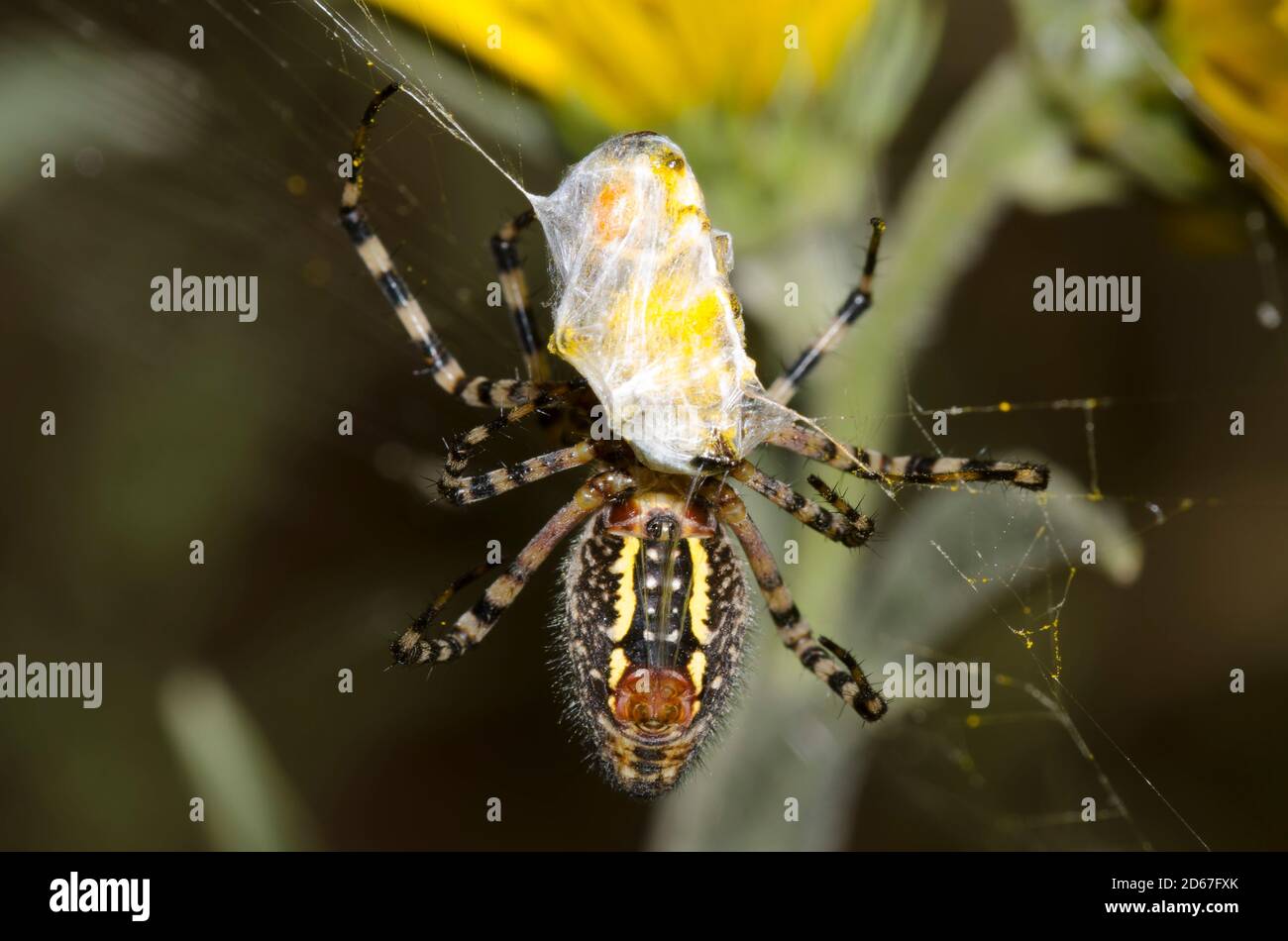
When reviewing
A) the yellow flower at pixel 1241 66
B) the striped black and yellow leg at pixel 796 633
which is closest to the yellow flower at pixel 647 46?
the yellow flower at pixel 1241 66

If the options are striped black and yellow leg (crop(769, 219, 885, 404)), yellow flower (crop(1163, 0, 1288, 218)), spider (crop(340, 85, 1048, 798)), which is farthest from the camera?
striped black and yellow leg (crop(769, 219, 885, 404))

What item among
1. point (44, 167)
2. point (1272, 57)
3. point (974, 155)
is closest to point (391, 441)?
point (44, 167)

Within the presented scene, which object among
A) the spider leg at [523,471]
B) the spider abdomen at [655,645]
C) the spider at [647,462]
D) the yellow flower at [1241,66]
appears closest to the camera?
the spider at [647,462]

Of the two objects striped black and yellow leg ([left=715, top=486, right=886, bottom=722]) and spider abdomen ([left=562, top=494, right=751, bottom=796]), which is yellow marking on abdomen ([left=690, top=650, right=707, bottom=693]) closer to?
spider abdomen ([left=562, top=494, right=751, bottom=796])

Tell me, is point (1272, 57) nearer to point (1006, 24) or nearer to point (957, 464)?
point (1006, 24)

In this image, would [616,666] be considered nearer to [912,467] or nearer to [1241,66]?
[912,467]

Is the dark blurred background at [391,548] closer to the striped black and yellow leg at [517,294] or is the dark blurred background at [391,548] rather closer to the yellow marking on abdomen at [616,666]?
the striped black and yellow leg at [517,294]

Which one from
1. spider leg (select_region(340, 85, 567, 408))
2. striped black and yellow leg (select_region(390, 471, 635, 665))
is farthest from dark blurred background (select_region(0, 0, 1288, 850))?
spider leg (select_region(340, 85, 567, 408))
